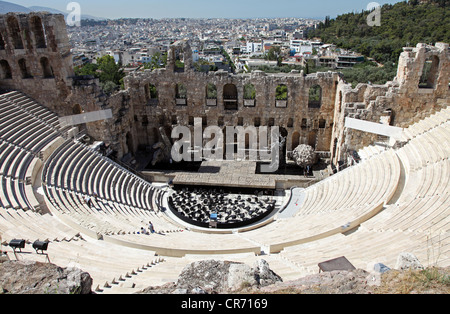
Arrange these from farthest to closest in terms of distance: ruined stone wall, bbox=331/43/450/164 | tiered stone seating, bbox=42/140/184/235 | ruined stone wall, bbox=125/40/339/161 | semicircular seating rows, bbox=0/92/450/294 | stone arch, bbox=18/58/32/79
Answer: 1. ruined stone wall, bbox=125/40/339/161
2. stone arch, bbox=18/58/32/79
3. ruined stone wall, bbox=331/43/450/164
4. tiered stone seating, bbox=42/140/184/235
5. semicircular seating rows, bbox=0/92/450/294

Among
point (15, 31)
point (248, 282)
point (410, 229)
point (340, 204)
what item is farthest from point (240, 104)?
point (248, 282)

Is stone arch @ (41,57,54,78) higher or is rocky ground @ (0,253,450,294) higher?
stone arch @ (41,57,54,78)

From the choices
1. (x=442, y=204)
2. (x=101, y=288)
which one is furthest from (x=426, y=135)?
(x=101, y=288)

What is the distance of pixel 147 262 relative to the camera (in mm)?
11820

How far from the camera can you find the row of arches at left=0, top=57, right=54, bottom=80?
22797 mm

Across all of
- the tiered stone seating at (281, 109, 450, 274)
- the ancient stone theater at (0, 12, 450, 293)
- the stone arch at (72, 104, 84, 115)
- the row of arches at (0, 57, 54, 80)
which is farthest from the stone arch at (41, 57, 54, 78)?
the tiered stone seating at (281, 109, 450, 274)

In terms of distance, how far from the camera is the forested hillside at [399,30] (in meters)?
62.1

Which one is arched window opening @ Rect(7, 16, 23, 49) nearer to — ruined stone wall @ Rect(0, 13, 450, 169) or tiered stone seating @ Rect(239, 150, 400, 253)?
ruined stone wall @ Rect(0, 13, 450, 169)

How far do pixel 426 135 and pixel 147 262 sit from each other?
16.3 meters

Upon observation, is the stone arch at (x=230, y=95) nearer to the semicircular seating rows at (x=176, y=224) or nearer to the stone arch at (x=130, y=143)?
the stone arch at (x=130, y=143)

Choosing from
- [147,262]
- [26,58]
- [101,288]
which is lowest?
[147,262]

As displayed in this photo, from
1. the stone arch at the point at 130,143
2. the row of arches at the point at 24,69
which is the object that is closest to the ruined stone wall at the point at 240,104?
the stone arch at the point at 130,143

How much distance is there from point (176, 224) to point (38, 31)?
16.6 metres
